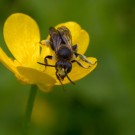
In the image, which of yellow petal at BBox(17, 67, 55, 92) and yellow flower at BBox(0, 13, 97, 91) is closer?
yellow petal at BBox(17, 67, 55, 92)

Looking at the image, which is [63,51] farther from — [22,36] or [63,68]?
[22,36]

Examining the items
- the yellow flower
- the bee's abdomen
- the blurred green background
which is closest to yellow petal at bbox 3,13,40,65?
the yellow flower

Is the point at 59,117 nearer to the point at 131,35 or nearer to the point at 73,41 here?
the point at 131,35

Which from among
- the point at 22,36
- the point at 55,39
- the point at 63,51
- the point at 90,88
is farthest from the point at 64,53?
the point at 90,88

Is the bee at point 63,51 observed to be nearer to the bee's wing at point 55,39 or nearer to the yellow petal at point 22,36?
the bee's wing at point 55,39

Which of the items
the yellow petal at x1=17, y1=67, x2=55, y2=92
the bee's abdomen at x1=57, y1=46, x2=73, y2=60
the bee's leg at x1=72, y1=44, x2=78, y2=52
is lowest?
the yellow petal at x1=17, y1=67, x2=55, y2=92

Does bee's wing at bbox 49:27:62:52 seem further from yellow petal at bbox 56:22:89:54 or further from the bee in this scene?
yellow petal at bbox 56:22:89:54

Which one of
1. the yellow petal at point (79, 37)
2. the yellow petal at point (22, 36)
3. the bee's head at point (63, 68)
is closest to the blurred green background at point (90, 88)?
the yellow petal at point (79, 37)
